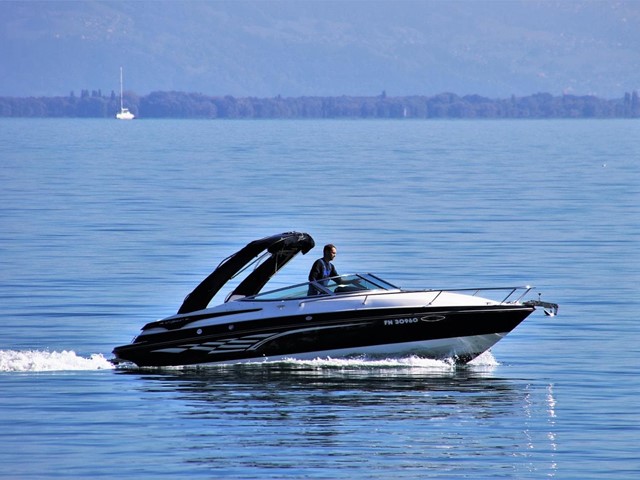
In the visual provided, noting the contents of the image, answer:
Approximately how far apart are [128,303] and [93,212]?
26202 millimetres

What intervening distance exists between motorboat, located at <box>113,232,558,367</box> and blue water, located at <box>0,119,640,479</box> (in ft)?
1.12

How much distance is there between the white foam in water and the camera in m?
26.0

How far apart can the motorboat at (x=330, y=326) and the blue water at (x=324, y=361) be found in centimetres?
34

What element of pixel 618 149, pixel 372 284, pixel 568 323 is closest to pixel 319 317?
pixel 372 284

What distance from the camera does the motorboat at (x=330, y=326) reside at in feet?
84.6

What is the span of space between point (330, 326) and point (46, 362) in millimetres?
5432

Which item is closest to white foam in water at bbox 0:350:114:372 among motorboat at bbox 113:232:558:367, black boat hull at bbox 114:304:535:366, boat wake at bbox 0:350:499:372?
boat wake at bbox 0:350:499:372

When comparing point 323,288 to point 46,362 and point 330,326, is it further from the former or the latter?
point 46,362

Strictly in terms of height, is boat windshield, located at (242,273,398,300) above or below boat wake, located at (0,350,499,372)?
above

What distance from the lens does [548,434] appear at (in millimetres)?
20938

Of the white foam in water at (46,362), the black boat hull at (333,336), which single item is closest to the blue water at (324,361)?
the white foam in water at (46,362)

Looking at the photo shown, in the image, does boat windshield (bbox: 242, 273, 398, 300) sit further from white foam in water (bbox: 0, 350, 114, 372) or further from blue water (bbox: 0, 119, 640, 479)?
white foam in water (bbox: 0, 350, 114, 372)

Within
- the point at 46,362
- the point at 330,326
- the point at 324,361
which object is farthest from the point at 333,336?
the point at 46,362

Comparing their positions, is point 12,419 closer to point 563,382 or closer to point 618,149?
point 563,382
